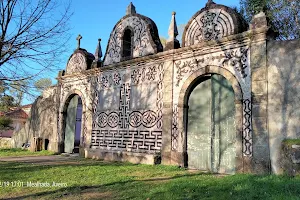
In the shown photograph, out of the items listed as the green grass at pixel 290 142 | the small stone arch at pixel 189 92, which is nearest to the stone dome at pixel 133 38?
the small stone arch at pixel 189 92

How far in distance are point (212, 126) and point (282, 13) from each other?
9.59m

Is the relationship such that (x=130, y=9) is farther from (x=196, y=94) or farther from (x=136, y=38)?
(x=196, y=94)

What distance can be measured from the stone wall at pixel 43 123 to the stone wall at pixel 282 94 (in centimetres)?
967

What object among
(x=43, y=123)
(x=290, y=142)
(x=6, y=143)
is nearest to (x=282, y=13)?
(x=290, y=142)

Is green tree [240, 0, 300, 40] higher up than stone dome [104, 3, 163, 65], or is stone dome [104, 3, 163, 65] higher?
green tree [240, 0, 300, 40]

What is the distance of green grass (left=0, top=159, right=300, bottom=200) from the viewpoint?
421 centimetres

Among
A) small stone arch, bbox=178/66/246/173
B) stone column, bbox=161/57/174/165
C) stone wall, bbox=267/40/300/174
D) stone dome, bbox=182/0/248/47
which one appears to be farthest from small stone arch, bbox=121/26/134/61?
stone wall, bbox=267/40/300/174

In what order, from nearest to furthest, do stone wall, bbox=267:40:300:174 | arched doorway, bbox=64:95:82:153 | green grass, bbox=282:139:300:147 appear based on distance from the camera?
green grass, bbox=282:139:300:147 → stone wall, bbox=267:40:300:174 → arched doorway, bbox=64:95:82:153

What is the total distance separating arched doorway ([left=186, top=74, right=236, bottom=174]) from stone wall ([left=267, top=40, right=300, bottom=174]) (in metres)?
1.03

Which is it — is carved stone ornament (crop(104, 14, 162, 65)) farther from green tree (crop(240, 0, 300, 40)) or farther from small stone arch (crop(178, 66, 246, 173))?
green tree (crop(240, 0, 300, 40))

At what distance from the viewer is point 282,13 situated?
13.6 metres

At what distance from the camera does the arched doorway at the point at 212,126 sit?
702cm

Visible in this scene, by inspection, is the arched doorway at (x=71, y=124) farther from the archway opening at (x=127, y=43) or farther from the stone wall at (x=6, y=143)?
the stone wall at (x=6, y=143)

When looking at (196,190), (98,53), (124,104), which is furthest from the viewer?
(98,53)
